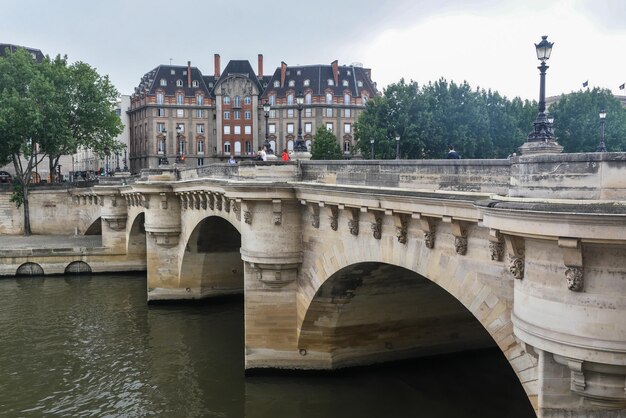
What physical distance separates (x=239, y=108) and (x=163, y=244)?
2499 inches

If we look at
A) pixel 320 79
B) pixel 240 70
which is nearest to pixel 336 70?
pixel 320 79

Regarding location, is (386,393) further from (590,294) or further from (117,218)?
(117,218)

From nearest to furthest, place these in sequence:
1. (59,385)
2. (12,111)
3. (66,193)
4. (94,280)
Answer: (59,385), (94,280), (12,111), (66,193)

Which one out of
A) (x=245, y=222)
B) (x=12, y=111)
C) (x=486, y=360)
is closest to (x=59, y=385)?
(x=245, y=222)

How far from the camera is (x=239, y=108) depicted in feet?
319

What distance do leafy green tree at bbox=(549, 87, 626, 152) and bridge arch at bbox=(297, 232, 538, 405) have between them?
3658 cm

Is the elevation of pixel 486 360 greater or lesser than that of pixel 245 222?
lesser

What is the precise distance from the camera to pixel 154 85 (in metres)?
97.1

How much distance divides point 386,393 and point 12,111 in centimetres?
4626

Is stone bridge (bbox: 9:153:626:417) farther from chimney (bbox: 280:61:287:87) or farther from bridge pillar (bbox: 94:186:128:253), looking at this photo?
chimney (bbox: 280:61:287:87)

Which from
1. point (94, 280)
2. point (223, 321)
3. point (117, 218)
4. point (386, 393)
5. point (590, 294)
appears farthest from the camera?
point (117, 218)

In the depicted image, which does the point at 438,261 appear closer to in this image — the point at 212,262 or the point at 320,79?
the point at 212,262

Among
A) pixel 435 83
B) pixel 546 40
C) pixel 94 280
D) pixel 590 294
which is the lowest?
pixel 94 280

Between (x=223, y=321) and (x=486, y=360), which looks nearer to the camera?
(x=486, y=360)
